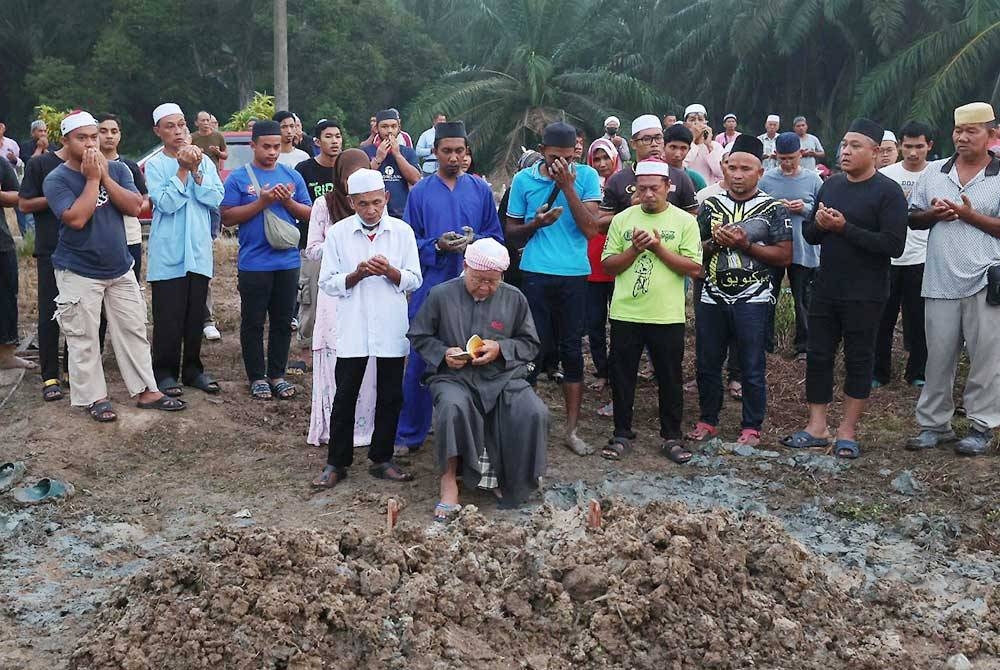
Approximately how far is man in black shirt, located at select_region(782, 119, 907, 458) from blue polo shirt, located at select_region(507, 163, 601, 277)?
1426 mm

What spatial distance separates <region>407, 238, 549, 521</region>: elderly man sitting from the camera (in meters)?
5.59

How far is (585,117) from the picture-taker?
90.2 feet

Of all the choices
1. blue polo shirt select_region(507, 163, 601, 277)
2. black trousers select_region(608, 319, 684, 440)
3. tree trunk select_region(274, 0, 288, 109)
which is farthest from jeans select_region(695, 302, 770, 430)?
tree trunk select_region(274, 0, 288, 109)

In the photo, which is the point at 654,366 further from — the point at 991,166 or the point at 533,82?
the point at 533,82

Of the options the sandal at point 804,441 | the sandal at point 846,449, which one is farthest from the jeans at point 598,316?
the sandal at point 846,449

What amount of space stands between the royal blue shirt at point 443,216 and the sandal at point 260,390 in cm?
175

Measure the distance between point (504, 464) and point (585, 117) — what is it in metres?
22.8

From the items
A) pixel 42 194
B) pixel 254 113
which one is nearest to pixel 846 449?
pixel 42 194

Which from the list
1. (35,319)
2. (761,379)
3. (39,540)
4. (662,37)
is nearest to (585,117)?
(662,37)

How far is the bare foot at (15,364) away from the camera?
7.85 metres

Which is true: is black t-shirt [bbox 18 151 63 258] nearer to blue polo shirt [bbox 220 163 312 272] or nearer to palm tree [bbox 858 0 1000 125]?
blue polo shirt [bbox 220 163 312 272]

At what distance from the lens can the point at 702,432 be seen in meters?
6.88

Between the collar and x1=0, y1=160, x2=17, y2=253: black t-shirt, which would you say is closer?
the collar

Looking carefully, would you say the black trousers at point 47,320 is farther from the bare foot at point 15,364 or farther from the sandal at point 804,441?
the sandal at point 804,441
